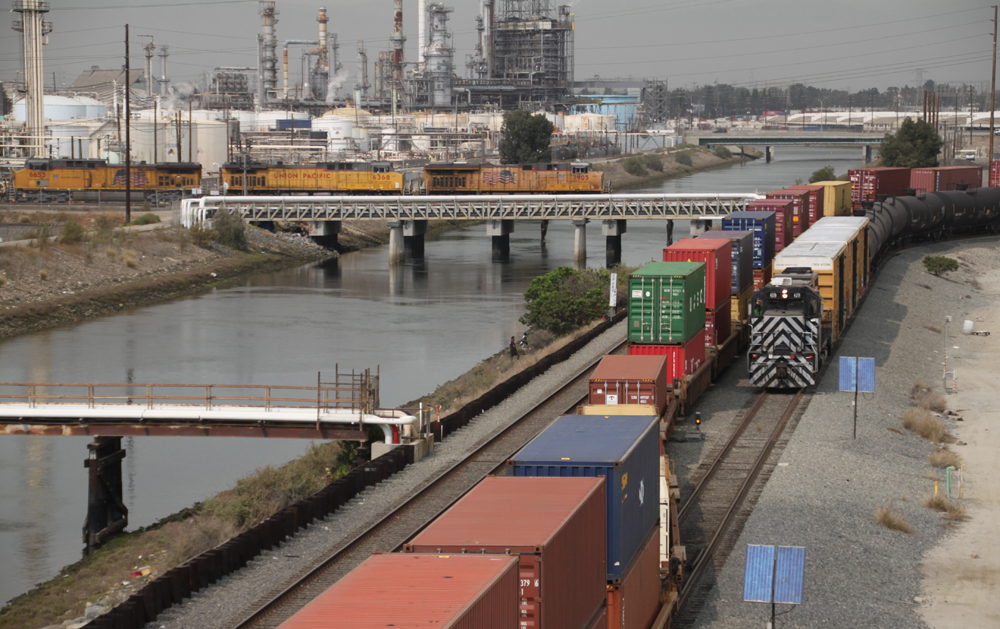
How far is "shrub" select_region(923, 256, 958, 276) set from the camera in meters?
57.8

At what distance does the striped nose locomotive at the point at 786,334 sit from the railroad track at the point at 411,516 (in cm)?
501

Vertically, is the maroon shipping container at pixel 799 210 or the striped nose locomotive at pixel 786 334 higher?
the maroon shipping container at pixel 799 210

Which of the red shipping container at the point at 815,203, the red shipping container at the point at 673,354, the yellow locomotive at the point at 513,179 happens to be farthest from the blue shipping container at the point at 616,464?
the yellow locomotive at the point at 513,179

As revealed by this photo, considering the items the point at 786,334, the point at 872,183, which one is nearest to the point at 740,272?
the point at 786,334

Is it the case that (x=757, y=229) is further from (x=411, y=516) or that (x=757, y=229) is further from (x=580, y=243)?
(x=580, y=243)

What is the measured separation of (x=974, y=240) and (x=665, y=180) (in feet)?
351

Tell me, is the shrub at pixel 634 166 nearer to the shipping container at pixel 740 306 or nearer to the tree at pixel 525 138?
the tree at pixel 525 138

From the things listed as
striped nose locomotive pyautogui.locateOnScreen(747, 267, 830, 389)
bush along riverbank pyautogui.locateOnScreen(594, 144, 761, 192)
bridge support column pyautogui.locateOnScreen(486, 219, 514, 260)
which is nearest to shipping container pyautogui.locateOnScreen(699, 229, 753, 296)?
striped nose locomotive pyautogui.locateOnScreen(747, 267, 830, 389)

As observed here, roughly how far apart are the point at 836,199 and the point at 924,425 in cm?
2894

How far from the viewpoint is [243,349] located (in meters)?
46.4

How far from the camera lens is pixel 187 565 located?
16984 mm

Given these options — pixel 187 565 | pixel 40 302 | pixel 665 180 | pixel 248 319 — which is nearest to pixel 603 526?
pixel 187 565

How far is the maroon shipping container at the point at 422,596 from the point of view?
26.6 feet

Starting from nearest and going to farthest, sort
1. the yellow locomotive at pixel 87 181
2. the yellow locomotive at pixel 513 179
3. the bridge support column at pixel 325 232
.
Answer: the bridge support column at pixel 325 232 → the yellow locomotive at pixel 513 179 → the yellow locomotive at pixel 87 181
